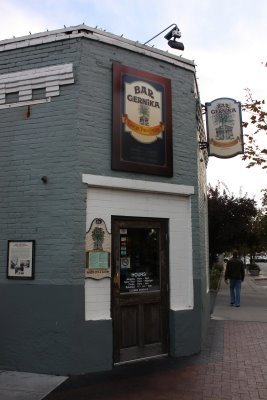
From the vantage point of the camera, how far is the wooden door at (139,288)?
22.4 feet

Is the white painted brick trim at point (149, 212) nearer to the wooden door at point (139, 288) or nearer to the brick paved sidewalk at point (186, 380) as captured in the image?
the wooden door at point (139, 288)

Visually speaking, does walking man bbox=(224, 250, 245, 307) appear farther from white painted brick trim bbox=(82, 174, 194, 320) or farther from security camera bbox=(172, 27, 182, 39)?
security camera bbox=(172, 27, 182, 39)

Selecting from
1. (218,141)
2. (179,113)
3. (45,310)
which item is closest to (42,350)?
(45,310)

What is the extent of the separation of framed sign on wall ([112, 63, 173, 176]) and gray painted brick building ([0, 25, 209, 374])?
0.8 inches

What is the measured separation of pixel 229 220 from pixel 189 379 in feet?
54.7

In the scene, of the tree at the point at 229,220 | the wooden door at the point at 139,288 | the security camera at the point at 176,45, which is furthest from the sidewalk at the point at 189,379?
the tree at the point at 229,220

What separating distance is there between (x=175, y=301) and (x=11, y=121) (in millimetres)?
3973

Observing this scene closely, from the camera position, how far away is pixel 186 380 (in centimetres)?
595

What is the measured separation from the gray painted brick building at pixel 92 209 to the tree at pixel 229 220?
14.4 m

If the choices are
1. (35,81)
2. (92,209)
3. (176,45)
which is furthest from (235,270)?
(35,81)

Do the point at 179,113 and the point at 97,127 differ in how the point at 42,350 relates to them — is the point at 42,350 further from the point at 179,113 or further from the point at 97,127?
the point at 179,113

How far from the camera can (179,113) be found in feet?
25.6

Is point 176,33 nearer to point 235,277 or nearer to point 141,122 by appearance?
point 141,122

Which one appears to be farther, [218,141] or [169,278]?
[218,141]
